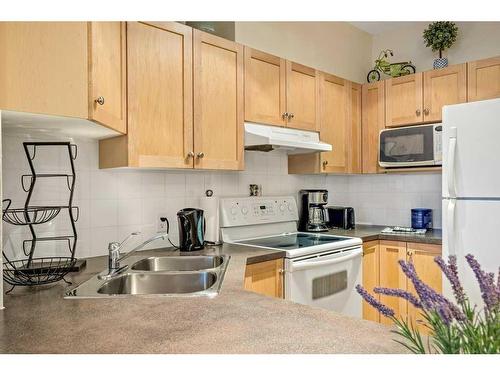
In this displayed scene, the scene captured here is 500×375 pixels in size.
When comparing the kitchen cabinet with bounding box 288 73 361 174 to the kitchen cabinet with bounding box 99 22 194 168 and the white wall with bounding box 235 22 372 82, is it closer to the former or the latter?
the white wall with bounding box 235 22 372 82

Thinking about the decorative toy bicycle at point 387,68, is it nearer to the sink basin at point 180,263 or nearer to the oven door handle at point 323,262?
the oven door handle at point 323,262

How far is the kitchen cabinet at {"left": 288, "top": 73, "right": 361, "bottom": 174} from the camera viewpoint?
310 centimetres

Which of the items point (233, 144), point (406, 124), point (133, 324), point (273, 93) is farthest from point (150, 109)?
point (406, 124)

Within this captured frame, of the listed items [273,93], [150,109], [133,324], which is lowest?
[133,324]

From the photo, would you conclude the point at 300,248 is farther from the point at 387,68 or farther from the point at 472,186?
the point at 387,68

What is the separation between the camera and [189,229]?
2.29 m

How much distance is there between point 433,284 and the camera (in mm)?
2686

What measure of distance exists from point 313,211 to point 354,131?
795 millimetres

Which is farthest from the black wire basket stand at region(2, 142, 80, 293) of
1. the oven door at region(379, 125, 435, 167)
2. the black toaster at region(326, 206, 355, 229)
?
the oven door at region(379, 125, 435, 167)

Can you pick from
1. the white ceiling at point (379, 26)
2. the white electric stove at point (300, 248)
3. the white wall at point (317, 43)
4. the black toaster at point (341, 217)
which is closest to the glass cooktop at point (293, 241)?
the white electric stove at point (300, 248)

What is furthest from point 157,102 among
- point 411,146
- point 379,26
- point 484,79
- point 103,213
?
point 379,26

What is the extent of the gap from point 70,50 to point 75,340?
1006 millimetres

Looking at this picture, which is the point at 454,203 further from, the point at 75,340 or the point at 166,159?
the point at 75,340

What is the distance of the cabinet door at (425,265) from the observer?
2666 mm
